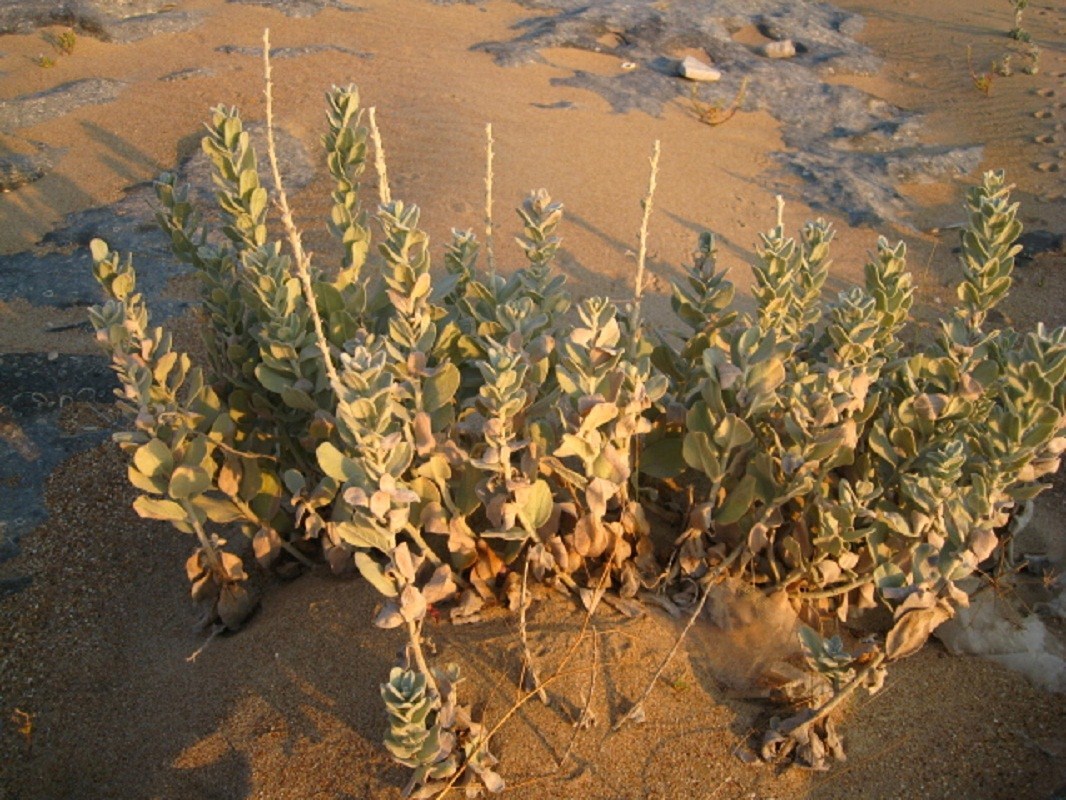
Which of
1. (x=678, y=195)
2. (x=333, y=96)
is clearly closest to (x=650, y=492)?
(x=333, y=96)

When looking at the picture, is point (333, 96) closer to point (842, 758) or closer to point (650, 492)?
point (650, 492)

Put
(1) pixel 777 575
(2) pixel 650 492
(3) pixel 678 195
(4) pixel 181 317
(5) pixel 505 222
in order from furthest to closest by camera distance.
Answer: (3) pixel 678 195
(5) pixel 505 222
(4) pixel 181 317
(2) pixel 650 492
(1) pixel 777 575

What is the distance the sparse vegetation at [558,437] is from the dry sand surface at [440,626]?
126 mm

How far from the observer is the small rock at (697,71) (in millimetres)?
8281

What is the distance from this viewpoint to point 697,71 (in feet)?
27.2

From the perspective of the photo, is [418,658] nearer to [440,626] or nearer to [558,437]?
[440,626]

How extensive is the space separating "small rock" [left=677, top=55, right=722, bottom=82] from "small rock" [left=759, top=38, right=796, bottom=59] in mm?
987

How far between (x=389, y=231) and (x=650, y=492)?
118cm

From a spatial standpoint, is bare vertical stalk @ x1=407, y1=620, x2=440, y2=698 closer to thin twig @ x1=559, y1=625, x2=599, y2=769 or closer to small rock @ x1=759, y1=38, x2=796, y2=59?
thin twig @ x1=559, y1=625, x2=599, y2=769

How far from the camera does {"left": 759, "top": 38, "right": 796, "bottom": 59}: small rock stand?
29.9ft

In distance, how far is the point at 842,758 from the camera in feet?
8.07

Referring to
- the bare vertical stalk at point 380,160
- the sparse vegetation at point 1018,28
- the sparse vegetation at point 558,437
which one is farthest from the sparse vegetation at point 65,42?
the sparse vegetation at point 1018,28

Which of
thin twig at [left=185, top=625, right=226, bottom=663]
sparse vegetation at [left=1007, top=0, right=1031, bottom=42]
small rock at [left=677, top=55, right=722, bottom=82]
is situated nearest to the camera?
→ thin twig at [left=185, top=625, right=226, bottom=663]

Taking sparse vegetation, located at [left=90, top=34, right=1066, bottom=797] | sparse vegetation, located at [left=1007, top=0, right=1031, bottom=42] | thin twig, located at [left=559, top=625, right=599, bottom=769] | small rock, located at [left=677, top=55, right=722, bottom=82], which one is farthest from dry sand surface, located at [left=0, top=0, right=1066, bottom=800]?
sparse vegetation, located at [left=1007, top=0, right=1031, bottom=42]
